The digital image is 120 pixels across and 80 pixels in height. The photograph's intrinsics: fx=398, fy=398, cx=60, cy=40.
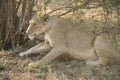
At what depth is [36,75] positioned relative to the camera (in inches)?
231

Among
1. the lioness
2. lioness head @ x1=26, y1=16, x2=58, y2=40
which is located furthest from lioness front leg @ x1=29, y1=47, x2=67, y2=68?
lioness head @ x1=26, y1=16, x2=58, y2=40

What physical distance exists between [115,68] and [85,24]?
2.59 m

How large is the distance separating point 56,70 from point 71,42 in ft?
2.26

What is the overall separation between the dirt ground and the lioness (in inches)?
5.3

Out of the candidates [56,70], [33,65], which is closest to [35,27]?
[33,65]

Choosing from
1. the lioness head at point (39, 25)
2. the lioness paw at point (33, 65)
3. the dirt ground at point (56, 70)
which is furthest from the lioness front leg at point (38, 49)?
the lioness paw at point (33, 65)

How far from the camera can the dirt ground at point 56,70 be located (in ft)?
19.2

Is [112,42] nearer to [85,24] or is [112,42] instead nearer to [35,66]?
[35,66]

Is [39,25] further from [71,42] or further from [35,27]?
[71,42]

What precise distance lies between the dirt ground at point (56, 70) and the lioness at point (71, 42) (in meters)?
0.13

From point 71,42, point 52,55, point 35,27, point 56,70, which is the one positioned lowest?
point 56,70

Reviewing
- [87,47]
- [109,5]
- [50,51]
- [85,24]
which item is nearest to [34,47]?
[50,51]

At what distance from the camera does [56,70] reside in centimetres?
618

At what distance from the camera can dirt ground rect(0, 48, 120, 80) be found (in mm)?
5848
